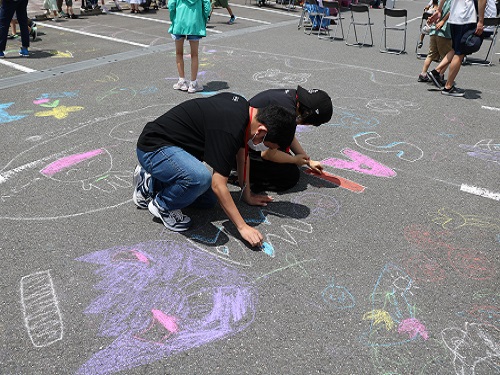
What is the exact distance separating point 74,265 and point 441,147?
11.6 ft

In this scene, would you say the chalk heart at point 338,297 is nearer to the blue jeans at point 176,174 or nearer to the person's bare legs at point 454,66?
the blue jeans at point 176,174

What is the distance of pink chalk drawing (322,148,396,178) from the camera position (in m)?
3.70

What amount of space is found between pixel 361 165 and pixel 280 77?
3077 millimetres

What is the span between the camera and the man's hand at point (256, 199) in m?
3.06

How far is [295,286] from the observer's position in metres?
2.39

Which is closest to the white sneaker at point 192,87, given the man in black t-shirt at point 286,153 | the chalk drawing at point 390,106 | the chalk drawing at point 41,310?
the chalk drawing at point 390,106

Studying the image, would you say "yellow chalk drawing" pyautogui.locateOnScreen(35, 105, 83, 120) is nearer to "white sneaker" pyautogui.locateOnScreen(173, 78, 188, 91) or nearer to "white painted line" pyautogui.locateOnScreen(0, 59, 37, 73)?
"white sneaker" pyautogui.locateOnScreen(173, 78, 188, 91)

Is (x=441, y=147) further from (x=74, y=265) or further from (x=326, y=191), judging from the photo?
(x=74, y=265)

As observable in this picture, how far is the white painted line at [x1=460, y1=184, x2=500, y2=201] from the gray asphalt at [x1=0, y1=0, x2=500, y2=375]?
16mm

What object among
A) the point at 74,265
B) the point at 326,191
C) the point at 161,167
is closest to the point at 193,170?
the point at 161,167

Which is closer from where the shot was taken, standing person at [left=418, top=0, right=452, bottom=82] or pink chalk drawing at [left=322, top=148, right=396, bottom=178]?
pink chalk drawing at [left=322, top=148, right=396, bottom=178]

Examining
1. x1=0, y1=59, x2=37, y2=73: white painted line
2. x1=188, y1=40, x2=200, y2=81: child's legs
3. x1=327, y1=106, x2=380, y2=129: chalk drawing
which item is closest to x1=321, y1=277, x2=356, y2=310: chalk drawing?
x1=327, y1=106, x2=380, y2=129: chalk drawing

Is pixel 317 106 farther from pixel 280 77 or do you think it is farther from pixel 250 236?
pixel 280 77

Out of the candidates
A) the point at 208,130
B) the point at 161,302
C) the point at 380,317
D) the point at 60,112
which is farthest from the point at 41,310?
the point at 60,112
